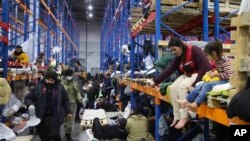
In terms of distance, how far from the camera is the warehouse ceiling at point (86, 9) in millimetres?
32716

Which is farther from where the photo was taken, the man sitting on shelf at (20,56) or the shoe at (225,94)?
the man sitting on shelf at (20,56)

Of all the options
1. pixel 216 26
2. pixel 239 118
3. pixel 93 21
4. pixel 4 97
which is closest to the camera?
pixel 239 118

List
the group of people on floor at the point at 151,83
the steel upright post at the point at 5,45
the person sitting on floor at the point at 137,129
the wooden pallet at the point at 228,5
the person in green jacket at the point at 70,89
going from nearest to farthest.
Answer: the group of people on floor at the point at 151,83 → the wooden pallet at the point at 228,5 → the person sitting on floor at the point at 137,129 → the steel upright post at the point at 5,45 → the person in green jacket at the point at 70,89

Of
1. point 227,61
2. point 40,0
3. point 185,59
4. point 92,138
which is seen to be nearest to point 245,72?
point 227,61

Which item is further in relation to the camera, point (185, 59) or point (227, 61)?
point (185, 59)

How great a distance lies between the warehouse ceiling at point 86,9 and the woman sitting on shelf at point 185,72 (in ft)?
91.1

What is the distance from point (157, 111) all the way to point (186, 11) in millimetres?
2223

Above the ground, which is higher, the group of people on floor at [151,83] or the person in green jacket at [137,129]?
the group of people on floor at [151,83]

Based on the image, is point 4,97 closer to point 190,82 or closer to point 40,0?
point 190,82

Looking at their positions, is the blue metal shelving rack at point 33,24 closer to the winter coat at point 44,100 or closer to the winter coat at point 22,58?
the winter coat at point 22,58

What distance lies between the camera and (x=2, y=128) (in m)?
5.69

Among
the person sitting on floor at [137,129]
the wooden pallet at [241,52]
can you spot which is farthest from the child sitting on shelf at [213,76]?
the person sitting on floor at [137,129]

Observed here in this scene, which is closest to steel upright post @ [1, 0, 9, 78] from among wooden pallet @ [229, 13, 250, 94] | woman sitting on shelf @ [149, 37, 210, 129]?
woman sitting on shelf @ [149, 37, 210, 129]

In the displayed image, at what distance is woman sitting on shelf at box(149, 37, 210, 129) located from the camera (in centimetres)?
407
